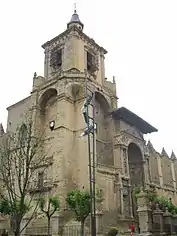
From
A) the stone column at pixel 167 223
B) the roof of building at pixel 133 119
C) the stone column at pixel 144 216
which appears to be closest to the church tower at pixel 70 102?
the roof of building at pixel 133 119

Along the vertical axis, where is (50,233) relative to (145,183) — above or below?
below

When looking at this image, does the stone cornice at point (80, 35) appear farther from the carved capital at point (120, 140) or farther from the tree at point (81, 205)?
the tree at point (81, 205)

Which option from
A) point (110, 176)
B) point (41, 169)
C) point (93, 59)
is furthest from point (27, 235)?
point (93, 59)

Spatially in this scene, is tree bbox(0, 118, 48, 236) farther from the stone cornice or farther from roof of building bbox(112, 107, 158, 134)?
the stone cornice

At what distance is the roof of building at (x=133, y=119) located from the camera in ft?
107

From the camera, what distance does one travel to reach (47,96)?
33094 millimetres

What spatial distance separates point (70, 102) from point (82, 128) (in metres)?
3.35

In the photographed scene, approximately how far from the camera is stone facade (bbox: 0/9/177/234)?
27125 mm

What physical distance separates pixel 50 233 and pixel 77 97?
45.0 ft

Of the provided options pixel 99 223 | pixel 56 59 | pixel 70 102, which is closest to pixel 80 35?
pixel 56 59

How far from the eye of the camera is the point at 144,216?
58.6 feet

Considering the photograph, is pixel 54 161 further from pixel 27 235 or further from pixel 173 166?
pixel 173 166

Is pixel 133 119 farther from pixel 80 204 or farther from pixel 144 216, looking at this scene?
pixel 144 216

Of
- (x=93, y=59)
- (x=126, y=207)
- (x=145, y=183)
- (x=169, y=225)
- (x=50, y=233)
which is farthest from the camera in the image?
(x=93, y=59)
